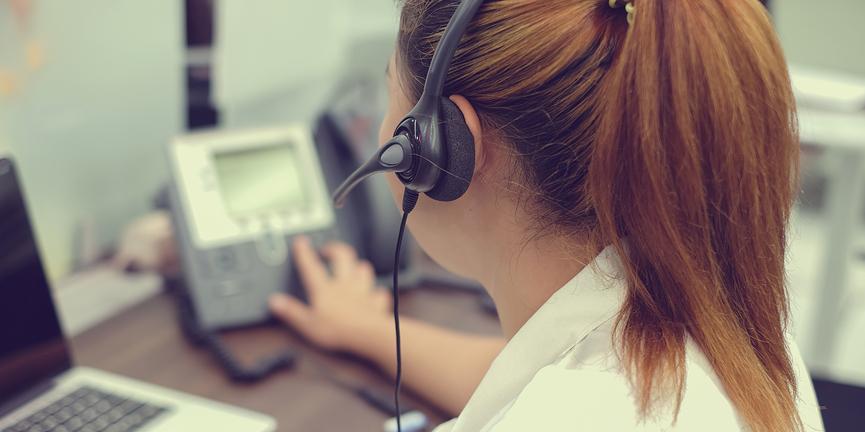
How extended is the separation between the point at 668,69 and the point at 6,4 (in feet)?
2.80

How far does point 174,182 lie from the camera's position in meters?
1.05

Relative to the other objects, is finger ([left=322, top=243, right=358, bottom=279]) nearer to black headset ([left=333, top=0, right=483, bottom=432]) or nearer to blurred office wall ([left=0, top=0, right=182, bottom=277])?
blurred office wall ([left=0, top=0, right=182, bottom=277])

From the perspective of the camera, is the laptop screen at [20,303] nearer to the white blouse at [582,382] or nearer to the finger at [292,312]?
the finger at [292,312]

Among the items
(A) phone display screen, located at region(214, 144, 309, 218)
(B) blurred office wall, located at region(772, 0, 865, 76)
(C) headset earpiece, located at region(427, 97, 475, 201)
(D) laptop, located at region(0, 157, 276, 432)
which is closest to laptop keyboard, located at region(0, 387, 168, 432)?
(D) laptop, located at region(0, 157, 276, 432)

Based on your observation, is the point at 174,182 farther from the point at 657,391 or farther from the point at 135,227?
the point at 657,391

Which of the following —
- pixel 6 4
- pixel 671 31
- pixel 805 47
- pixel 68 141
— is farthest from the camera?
pixel 805 47

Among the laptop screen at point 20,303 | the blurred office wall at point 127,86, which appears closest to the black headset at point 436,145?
the laptop screen at point 20,303

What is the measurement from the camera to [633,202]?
522mm

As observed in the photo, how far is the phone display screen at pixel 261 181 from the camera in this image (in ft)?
3.56

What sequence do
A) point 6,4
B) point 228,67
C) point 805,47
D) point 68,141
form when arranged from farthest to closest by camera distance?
point 805,47
point 228,67
point 68,141
point 6,4

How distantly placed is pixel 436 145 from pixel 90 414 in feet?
1.60

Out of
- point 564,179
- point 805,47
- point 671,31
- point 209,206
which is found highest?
point 671,31

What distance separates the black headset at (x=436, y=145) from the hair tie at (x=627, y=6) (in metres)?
0.10

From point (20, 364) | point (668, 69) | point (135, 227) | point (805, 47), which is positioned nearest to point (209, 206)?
point (135, 227)
